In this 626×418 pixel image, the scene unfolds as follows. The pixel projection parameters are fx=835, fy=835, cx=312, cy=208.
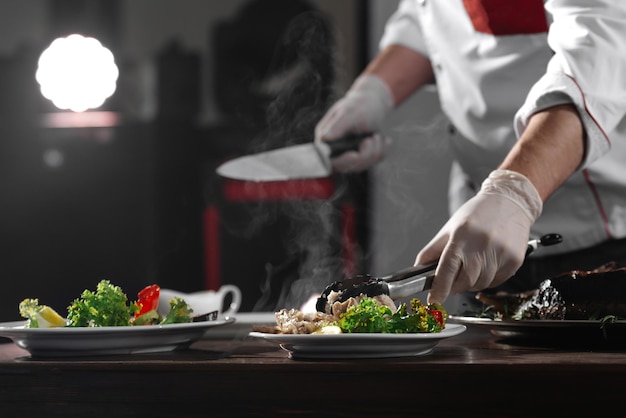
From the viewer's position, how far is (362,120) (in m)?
2.30

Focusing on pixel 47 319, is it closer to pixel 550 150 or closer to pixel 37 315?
pixel 37 315

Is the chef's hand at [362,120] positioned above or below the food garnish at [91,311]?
above

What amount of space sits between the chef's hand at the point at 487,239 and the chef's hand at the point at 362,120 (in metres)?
0.91

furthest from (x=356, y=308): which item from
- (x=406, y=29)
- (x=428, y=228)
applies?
(x=428, y=228)

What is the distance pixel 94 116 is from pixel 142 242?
642 millimetres

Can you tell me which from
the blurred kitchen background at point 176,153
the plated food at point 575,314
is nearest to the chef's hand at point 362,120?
the plated food at point 575,314

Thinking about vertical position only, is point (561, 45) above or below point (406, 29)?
below

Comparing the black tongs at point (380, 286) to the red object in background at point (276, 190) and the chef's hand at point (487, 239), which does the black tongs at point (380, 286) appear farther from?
the red object in background at point (276, 190)

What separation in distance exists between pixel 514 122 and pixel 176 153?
95.7 inches

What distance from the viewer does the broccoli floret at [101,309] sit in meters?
1.05

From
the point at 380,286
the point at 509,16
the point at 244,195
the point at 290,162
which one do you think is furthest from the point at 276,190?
the point at 380,286
